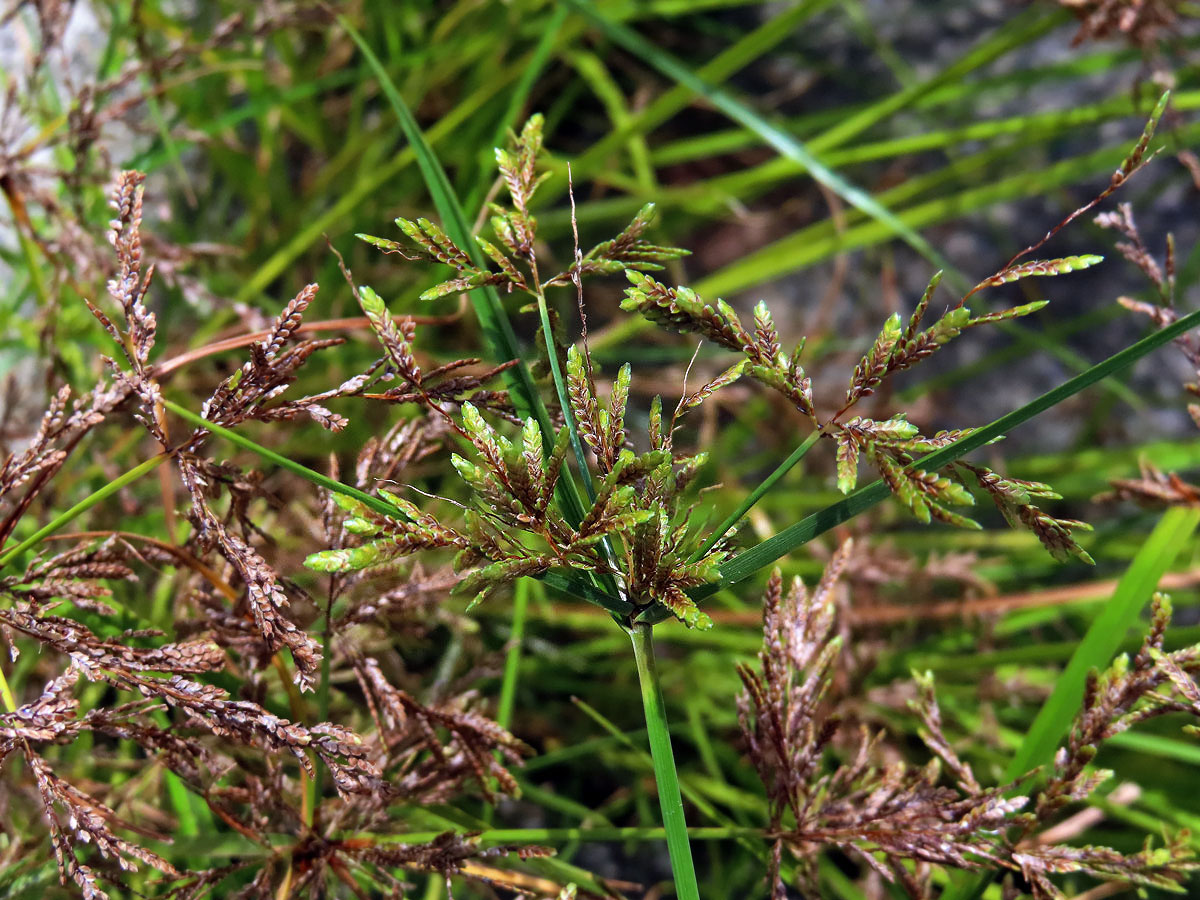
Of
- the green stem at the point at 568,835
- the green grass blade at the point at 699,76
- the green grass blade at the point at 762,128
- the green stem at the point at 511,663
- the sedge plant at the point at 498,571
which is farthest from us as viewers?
the green grass blade at the point at 699,76

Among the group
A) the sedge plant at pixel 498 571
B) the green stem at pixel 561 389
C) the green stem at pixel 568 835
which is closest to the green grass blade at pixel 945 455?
the sedge plant at pixel 498 571

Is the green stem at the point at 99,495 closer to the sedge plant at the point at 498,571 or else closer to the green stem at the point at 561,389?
the sedge plant at the point at 498,571

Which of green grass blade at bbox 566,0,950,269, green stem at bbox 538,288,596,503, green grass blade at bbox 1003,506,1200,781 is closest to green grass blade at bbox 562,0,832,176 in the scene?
green grass blade at bbox 566,0,950,269

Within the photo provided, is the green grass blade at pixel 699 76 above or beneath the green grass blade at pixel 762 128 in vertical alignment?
above

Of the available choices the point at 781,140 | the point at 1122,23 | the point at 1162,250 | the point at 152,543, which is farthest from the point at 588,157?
the point at 1162,250

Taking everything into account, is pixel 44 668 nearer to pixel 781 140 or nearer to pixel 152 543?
pixel 152 543

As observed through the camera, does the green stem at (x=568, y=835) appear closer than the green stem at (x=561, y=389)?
No

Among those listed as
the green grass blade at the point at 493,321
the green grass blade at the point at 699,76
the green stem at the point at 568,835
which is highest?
the green grass blade at the point at 699,76
